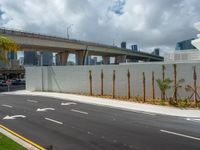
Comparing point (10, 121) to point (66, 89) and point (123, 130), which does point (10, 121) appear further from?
point (66, 89)

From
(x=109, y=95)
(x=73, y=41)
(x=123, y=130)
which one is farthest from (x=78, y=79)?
(x=73, y=41)

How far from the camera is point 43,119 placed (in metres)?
16.8

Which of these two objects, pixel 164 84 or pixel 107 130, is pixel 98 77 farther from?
pixel 107 130

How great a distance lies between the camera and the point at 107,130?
1335 centimetres

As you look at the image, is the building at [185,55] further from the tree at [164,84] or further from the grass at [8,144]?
the grass at [8,144]

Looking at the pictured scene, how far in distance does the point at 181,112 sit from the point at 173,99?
4.57 m

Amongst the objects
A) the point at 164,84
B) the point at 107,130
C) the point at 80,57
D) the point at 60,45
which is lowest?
the point at 107,130

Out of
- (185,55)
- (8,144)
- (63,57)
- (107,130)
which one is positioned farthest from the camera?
(63,57)

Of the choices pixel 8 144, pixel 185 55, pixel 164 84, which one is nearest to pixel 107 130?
pixel 8 144

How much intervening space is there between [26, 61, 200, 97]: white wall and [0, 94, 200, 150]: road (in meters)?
6.93

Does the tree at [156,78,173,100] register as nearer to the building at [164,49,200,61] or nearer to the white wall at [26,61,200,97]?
the white wall at [26,61,200,97]

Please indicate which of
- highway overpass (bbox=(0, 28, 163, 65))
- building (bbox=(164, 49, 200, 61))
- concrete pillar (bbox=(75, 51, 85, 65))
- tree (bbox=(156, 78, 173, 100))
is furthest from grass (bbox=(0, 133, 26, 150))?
concrete pillar (bbox=(75, 51, 85, 65))

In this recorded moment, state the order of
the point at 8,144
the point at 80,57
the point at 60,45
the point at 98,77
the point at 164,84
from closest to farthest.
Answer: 1. the point at 8,144
2. the point at 164,84
3. the point at 98,77
4. the point at 60,45
5. the point at 80,57

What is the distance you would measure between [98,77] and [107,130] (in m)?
17.4
